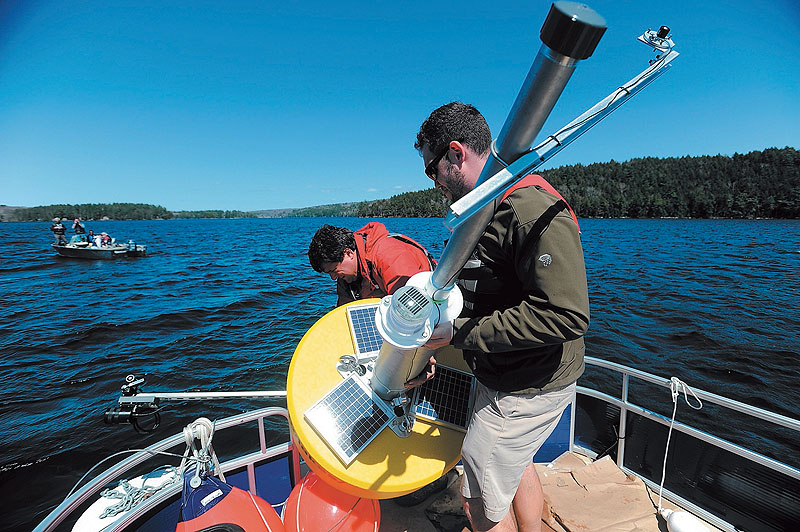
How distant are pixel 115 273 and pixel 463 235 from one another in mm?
32174

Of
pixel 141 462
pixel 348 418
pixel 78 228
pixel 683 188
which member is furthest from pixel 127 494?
pixel 683 188

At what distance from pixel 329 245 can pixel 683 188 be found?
136889 mm

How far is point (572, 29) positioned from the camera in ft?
3.00

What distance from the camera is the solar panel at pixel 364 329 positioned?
8.98 ft

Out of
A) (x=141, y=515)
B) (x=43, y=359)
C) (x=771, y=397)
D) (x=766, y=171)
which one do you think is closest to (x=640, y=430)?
(x=141, y=515)

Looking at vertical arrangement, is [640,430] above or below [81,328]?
above

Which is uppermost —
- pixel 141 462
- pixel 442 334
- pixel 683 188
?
pixel 683 188

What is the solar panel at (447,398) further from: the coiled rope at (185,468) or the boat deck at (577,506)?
the coiled rope at (185,468)

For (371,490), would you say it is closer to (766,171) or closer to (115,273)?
(115,273)

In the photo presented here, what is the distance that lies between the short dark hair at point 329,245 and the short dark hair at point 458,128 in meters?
1.87

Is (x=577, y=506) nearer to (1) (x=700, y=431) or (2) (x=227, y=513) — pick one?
(1) (x=700, y=431)

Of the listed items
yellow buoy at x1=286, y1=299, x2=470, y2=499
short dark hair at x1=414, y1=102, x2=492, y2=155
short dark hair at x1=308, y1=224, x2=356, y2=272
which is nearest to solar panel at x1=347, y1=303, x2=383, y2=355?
yellow buoy at x1=286, y1=299, x2=470, y2=499

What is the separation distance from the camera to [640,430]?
3.54 m

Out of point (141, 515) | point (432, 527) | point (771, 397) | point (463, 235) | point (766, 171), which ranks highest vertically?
point (766, 171)
